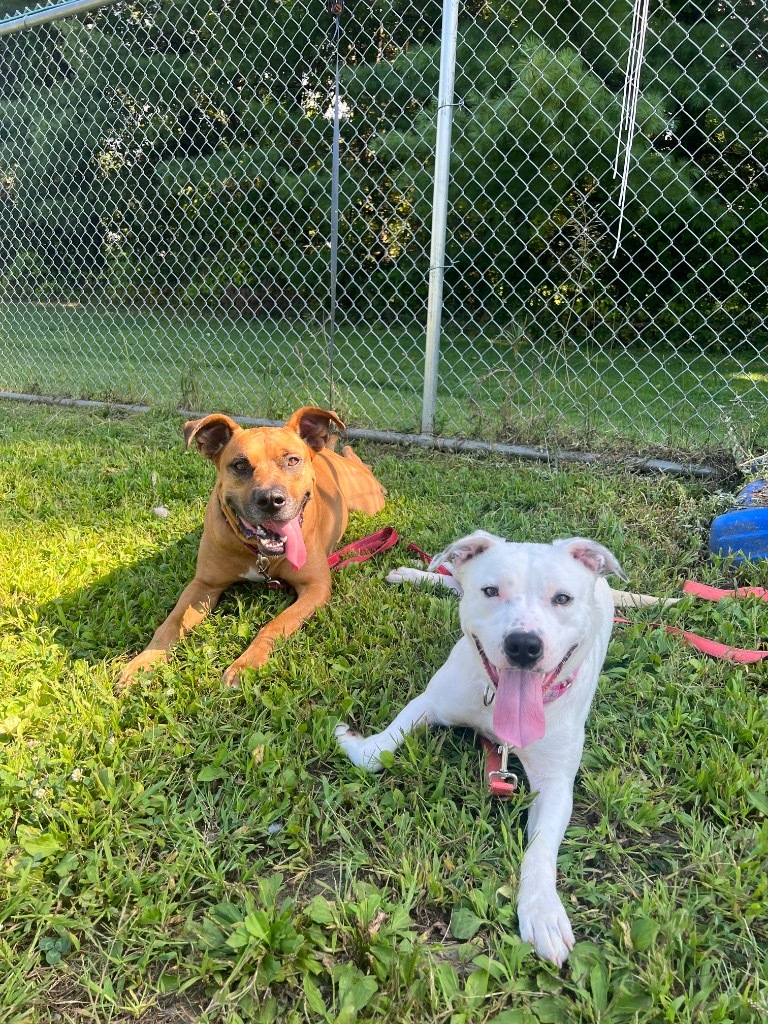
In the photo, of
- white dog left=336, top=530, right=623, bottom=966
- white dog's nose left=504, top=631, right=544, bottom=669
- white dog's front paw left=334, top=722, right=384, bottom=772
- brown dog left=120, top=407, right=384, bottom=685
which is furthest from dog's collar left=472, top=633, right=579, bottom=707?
brown dog left=120, top=407, right=384, bottom=685

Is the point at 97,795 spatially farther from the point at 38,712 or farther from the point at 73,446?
the point at 73,446

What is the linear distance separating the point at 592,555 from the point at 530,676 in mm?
447

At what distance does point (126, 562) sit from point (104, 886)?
1.90 metres

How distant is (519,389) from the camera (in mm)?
4910

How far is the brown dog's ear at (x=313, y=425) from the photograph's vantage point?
10.5 feet

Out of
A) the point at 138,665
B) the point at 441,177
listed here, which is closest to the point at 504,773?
the point at 138,665

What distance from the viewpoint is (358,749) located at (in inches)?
78.2

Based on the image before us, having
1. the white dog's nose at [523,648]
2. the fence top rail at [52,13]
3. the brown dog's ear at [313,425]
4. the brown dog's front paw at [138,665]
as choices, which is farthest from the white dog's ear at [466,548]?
the fence top rail at [52,13]

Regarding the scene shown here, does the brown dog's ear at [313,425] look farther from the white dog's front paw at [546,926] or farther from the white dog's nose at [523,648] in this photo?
the white dog's front paw at [546,926]

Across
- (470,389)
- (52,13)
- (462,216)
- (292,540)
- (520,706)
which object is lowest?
(470,389)

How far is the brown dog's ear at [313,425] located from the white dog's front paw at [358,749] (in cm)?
152

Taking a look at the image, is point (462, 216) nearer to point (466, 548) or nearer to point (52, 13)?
point (52, 13)

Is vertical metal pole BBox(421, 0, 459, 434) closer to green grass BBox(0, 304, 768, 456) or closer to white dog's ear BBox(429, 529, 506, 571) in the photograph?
green grass BBox(0, 304, 768, 456)

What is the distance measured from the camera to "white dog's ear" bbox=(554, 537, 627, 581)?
1.98 m
